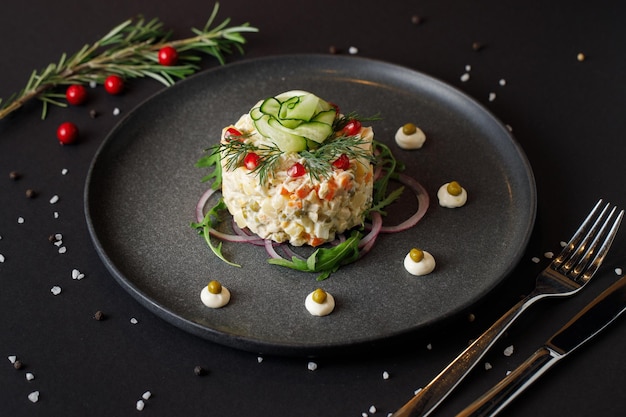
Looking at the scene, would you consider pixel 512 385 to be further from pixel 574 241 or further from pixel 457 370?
pixel 574 241

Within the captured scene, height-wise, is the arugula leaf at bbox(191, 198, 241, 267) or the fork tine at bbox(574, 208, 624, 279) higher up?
the fork tine at bbox(574, 208, 624, 279)

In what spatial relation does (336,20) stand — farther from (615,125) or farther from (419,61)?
(615,125)

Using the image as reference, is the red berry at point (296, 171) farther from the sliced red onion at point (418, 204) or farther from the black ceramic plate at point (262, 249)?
the sliced red onion at point (418, 204)

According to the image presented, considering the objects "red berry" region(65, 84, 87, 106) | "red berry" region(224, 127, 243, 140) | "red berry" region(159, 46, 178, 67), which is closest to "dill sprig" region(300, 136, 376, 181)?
"red berry" region(224, 127, 243, 140)

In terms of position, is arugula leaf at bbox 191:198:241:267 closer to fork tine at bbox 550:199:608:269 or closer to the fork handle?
the fork handle

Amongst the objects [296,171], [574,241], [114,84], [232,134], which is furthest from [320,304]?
[114,84]

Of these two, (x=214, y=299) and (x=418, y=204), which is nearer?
(x=214, y=299)
